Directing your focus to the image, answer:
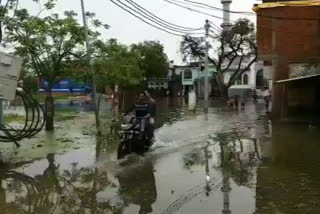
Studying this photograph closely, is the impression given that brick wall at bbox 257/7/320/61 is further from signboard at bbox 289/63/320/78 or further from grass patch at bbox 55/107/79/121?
grass patch at bbox 55/107/79/121

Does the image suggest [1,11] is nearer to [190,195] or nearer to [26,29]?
[26,29]

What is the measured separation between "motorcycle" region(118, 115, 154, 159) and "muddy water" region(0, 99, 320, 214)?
0.24 m

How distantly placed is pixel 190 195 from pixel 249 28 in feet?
150

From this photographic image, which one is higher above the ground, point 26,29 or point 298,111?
point 26,29

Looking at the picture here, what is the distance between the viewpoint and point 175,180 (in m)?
9.98

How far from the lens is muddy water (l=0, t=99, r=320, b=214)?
786cm

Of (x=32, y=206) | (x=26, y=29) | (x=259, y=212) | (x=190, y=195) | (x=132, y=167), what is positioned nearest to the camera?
(x=259, y=212)

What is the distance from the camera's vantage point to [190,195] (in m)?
8.56

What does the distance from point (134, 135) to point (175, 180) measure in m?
3.02

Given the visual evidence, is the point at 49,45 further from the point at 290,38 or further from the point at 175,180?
the point at 290,38

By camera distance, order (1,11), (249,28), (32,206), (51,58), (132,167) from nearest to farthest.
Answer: (32,206), (132,167), (1,11), (51,58), (249,28)

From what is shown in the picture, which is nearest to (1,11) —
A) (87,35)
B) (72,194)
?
(87,35)

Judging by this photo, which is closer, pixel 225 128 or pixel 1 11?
pixel 1 11

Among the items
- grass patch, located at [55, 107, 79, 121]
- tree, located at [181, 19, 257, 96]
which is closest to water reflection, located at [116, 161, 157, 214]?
grass patch, located at [55, 107, 79, 121]
